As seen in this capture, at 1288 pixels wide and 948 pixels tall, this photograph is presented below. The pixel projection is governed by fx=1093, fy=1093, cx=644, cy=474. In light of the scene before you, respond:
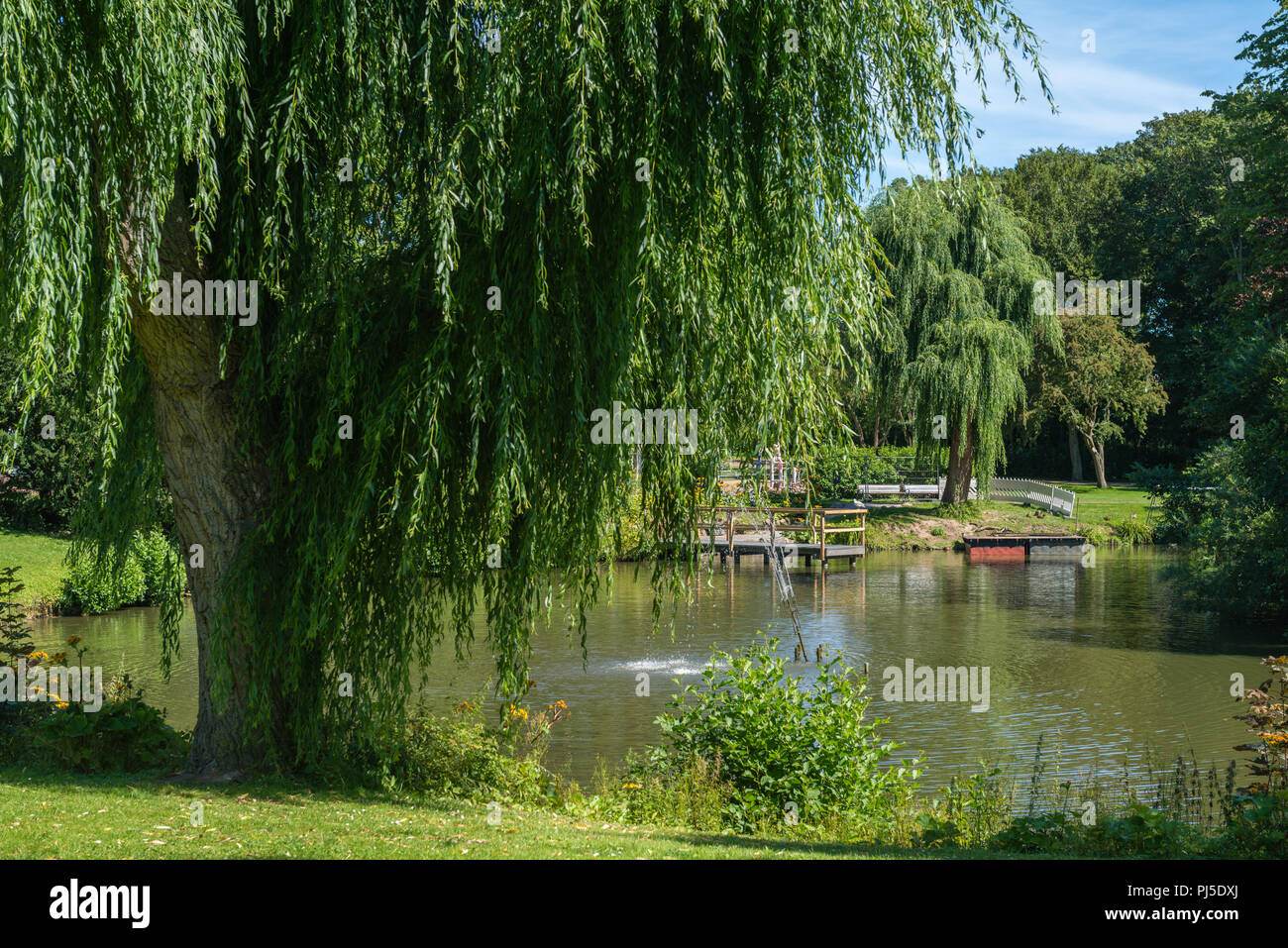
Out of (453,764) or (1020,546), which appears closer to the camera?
(453,764)

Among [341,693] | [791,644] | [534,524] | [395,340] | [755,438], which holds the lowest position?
[791,644]

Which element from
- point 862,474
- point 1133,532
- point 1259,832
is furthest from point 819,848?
point 862,474

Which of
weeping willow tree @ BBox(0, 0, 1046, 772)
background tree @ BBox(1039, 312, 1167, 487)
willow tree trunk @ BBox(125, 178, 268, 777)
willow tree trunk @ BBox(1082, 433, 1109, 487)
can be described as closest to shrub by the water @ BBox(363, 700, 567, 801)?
weeping willow tree @ BBox(0, 0, 1046, 772)

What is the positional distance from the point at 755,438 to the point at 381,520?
2.67 m

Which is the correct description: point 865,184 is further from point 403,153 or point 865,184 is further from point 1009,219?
point 1009,219

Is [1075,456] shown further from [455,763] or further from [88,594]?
[455,763]

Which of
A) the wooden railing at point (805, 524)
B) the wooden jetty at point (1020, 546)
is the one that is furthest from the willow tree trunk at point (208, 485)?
the wooden jetty at point (1020, 546)

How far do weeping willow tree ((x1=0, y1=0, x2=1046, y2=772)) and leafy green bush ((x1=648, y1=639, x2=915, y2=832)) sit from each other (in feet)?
7.34

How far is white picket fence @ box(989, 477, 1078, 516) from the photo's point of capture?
40.1 metres

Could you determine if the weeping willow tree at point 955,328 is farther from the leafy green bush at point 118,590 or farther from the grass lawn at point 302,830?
the grass lawn at point 302,830

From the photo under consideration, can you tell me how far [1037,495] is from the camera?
4147 centimetres

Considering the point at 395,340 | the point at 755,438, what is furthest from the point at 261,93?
the point at 755,438

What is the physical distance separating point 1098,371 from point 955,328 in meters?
13.3

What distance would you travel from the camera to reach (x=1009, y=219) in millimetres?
38250
